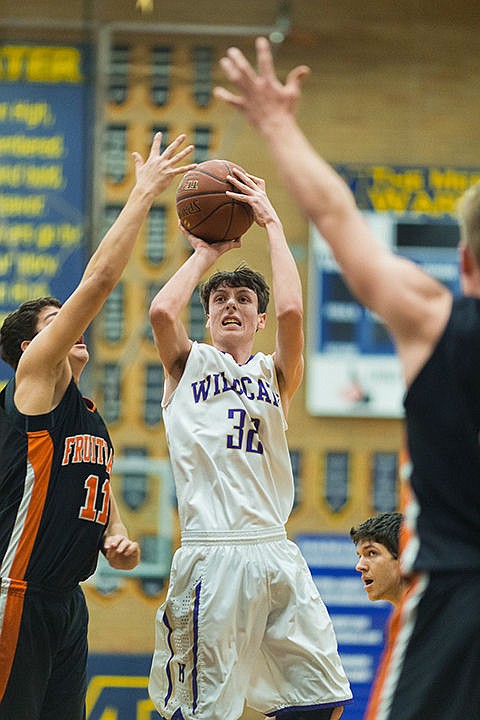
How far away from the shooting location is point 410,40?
9125 mm

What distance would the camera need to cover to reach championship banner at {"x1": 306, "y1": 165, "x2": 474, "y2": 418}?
28.6 feet

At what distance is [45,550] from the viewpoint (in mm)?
4055

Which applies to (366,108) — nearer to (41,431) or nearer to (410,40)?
(410,40)

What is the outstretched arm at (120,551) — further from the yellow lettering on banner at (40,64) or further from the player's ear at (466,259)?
the yellow lettering on banner at (40,64)

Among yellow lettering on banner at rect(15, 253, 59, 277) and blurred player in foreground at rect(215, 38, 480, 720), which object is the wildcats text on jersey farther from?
yellow lettering on banner at rect(15, 253, 59, 277)

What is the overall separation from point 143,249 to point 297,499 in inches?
94.2

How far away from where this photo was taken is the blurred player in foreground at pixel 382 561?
14.1 feet

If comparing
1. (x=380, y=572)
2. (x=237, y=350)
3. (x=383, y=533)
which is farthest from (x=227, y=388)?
(x=380, y=572)

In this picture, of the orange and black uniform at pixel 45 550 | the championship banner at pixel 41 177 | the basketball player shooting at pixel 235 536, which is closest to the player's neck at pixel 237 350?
the basketball player shooting at pixel 235 536

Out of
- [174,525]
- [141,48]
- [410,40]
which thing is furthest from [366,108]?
[174,525]

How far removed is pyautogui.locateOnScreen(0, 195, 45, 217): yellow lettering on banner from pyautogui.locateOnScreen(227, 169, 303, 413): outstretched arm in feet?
13.9

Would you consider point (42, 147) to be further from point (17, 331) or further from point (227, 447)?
point (227, 447)

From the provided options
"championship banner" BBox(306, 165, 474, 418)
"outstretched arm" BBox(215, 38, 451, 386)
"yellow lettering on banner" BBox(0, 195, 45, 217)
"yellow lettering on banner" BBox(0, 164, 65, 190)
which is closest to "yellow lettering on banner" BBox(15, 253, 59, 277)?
"yellow lettering on banner" BBox(0, 195, 45, 217)

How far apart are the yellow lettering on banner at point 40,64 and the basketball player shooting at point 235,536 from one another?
15.1ft
